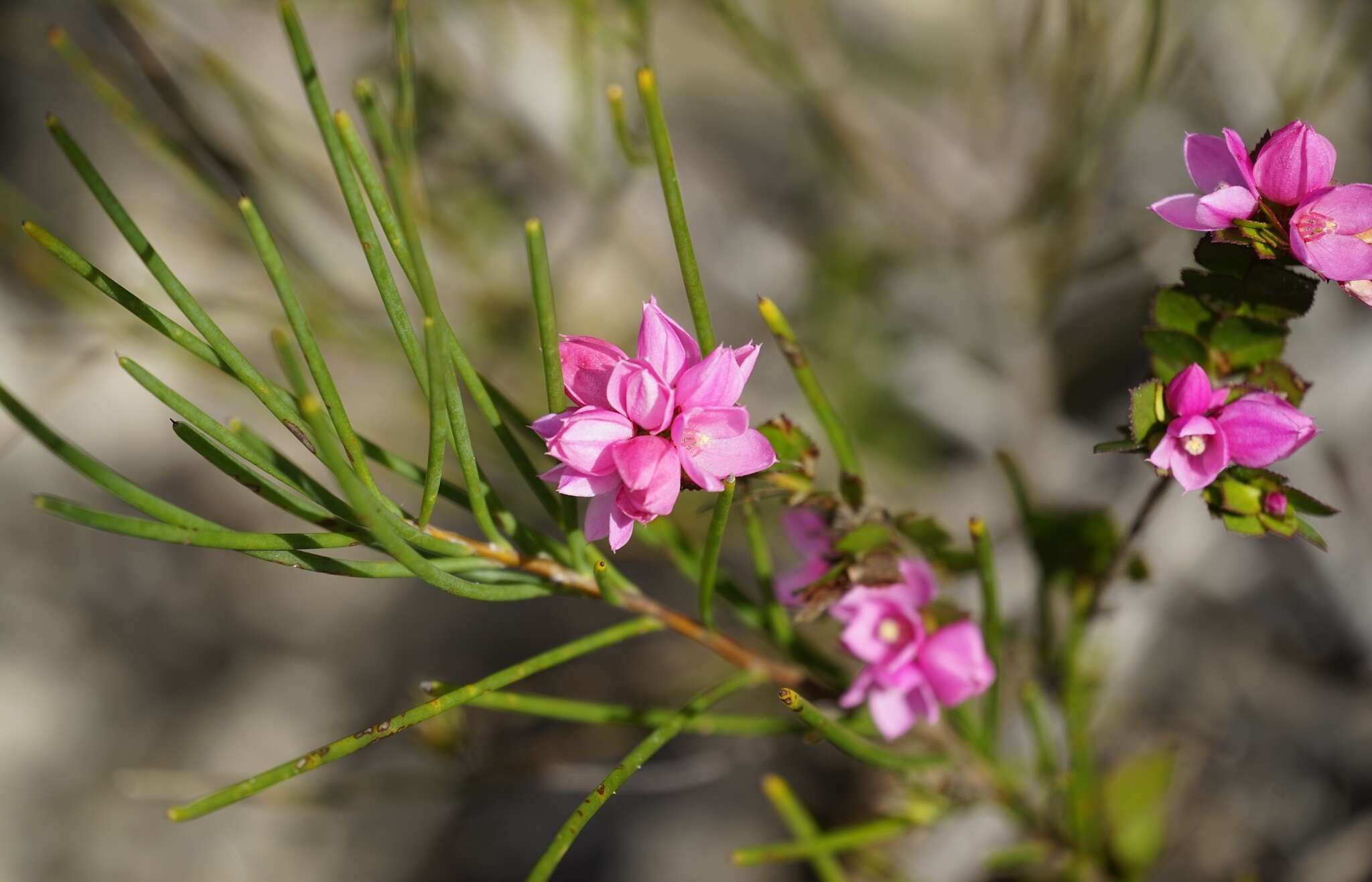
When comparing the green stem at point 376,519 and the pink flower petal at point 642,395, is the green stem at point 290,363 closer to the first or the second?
the green stem at point 376,519

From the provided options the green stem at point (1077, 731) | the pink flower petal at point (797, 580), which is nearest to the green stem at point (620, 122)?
the pink flower petal at point (797, 580)

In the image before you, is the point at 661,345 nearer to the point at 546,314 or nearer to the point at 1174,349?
the point at 546,314

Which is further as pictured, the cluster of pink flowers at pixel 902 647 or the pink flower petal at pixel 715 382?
the cluster of pink flowers at pixel 902 647

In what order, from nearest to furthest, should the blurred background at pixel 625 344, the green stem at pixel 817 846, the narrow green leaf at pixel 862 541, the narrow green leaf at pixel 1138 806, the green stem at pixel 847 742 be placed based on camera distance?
the green stem at pixel 847 742
the narrow green leaf at pixel 862 541
the green stem at pixel 817 846
the narrow green leaf at pixel 1138 806
the blurred background at pixel 625 344

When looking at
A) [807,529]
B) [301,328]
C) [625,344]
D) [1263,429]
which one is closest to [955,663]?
[807,529]

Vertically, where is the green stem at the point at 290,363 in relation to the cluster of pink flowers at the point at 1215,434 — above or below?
above

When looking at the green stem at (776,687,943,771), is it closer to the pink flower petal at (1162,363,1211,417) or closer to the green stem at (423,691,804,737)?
the green stem at (423,691,804,737)

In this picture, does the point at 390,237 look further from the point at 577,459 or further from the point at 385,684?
the point at 385,684

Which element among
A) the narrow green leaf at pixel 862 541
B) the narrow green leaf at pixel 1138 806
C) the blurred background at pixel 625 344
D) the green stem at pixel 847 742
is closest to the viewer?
the green stem at pixel 847 742
